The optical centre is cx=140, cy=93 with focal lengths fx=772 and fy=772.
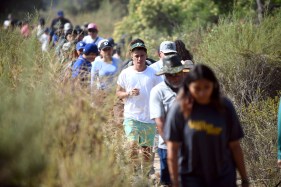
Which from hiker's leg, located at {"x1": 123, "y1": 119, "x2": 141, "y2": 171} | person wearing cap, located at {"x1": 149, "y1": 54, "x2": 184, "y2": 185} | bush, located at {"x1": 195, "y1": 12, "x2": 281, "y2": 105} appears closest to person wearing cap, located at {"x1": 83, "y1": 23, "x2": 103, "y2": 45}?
bush, located at {"x1": 195, "y1": 12, "x2": 281, "y2": 105}

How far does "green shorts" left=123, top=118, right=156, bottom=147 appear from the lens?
Answer: 8328mm

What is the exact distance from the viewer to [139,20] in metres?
23.2

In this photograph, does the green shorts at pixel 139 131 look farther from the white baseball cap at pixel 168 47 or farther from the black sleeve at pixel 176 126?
the black sleeve at pixel 176 126

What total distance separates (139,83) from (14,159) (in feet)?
12.1

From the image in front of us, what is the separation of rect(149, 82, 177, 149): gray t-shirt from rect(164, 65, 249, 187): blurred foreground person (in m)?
1.25

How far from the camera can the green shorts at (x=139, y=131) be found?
8.33m

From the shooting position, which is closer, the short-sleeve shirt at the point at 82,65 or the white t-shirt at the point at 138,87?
the short-sleeve shirt at the point at 82,65

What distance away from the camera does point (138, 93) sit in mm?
9016

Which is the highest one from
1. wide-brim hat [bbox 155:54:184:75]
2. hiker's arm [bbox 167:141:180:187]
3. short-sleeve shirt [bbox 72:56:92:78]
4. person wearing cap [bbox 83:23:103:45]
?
person wearing cap [bbox 83:23:103:45]

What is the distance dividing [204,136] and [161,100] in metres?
1.55

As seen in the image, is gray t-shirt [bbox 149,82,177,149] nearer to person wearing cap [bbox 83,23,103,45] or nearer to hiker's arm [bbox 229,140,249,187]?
hiker's arm [bbox 229,140,249,187]

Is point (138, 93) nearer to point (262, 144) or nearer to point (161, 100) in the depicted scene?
point (262, 144)

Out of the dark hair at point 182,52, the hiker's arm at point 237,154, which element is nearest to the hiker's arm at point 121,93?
the dark hair at point 182,52

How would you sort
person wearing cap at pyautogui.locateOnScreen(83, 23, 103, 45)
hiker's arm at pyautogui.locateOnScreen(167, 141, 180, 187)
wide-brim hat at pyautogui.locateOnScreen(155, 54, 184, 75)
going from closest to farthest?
hiker's arm at pyautogui.locateOnScreen(167, 141, 180, 187) → wide-brim hat at pyautogui.locateOnScreen(155, 54, 184, 75) → person wearing cap at pyautogui.locateOnScreen(83, 23, 103, 45)
